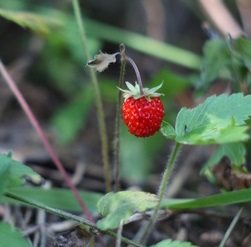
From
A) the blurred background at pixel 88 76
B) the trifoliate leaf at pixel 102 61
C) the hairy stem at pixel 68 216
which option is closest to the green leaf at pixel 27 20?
the blurred background at pixel 88 76

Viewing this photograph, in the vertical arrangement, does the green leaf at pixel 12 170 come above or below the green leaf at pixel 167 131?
below

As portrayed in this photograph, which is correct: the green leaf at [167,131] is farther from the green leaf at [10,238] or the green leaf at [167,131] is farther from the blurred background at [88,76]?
the blurred background at [88,76]

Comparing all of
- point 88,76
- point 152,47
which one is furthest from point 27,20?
point 88,76

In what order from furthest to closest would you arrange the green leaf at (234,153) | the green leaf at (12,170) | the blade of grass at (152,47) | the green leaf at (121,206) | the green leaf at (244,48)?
the blade of grass at (152,47) → the green leaf at (244,48) → the green leaf at (234,153) → the green leaf at (12,170) → the green leaf at (121,206)

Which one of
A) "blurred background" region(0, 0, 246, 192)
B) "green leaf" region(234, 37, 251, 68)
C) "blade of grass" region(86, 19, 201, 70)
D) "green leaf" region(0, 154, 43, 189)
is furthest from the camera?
"blade of grass" region(86, 19, 201, 70)

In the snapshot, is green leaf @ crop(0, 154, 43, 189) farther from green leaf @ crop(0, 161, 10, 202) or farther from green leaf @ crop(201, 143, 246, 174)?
green leaf @ crop(201, 143, 246, 174)

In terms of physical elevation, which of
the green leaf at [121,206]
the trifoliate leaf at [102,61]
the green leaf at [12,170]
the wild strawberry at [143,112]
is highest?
the trifoliate leaf at [102,61]

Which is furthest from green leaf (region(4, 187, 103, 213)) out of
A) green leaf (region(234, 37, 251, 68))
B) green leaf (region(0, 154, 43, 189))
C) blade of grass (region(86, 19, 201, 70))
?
blade of grass (region(86, 19, 201, 70))

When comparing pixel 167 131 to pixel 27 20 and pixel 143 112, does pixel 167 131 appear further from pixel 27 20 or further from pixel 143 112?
pixel 27 20
